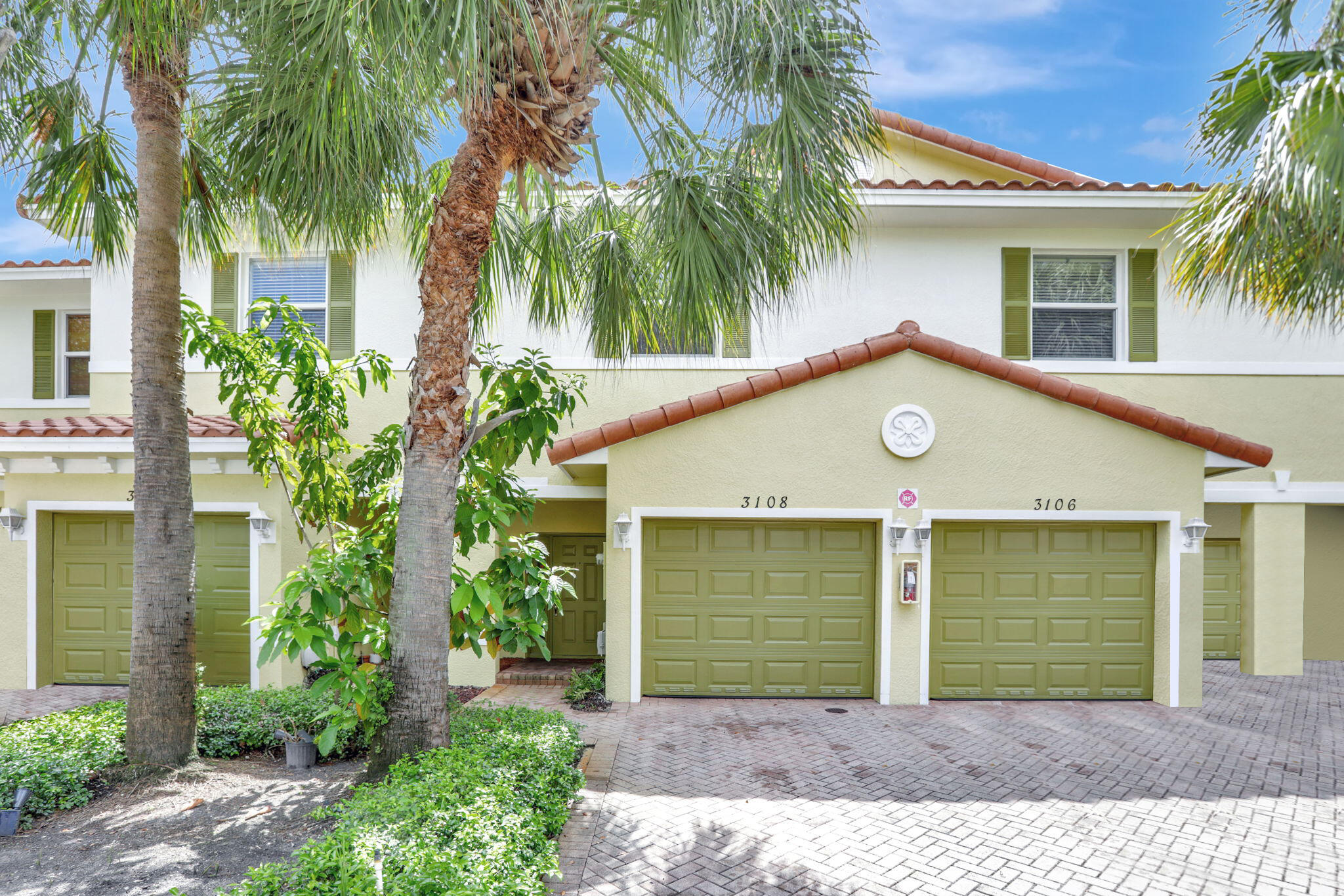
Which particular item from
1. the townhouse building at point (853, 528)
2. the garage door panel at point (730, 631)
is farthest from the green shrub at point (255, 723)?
the garage door panel at point (730, 631)

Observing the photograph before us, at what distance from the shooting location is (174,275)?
19.0ft

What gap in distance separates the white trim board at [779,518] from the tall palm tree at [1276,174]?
161 inches

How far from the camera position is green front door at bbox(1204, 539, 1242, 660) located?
10.7 m

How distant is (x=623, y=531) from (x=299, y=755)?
4.03 meters

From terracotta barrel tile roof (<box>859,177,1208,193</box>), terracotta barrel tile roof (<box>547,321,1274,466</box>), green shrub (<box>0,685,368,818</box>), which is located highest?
terracotta barrel tile roof (<box>859,177,1208,193</box>)

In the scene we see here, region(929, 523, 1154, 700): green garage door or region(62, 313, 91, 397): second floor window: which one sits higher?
region(62, 313, 91, 397): second floor window

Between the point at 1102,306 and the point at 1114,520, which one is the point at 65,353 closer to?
the point at 1114,520

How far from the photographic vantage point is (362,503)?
259 inches

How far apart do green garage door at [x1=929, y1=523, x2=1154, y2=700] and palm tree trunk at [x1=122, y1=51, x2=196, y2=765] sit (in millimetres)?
8026

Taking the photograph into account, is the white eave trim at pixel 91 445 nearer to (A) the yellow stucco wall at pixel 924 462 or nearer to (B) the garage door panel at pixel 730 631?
(A) the yellow stucco wall at pixel 924 462

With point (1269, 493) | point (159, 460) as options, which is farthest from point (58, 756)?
point (1269, 493)

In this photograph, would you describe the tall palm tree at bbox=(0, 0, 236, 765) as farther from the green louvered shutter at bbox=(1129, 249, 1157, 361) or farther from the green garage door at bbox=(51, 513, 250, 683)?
the green louvered shutter at bbox=(1129, 249, 1157, 361)

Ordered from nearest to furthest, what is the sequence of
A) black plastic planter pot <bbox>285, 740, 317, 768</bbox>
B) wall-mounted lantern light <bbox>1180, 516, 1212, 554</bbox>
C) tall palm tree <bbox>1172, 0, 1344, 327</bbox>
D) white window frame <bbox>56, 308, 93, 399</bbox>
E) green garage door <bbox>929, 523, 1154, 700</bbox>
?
1. tall palm tree <bbox>1172, 0, 1344, 327</bbox>
2. black plastic planter pot <bbox>285, 740, 317, 768</bbox>
3. wall-mounted lantern light <bbox>1180, 516, 1212, 554</bbox>
4. green garage door <bbox>929, 523, 1154, 700</bbox>
5. white window frame <bbox>56, 308, 93, 399</bbox>

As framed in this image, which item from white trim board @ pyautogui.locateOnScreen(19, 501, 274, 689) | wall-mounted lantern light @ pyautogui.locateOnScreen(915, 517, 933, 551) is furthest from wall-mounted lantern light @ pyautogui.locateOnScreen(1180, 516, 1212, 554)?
white trim board @ pyautogui.locateOnScreen(19, 501, 274, 689)
